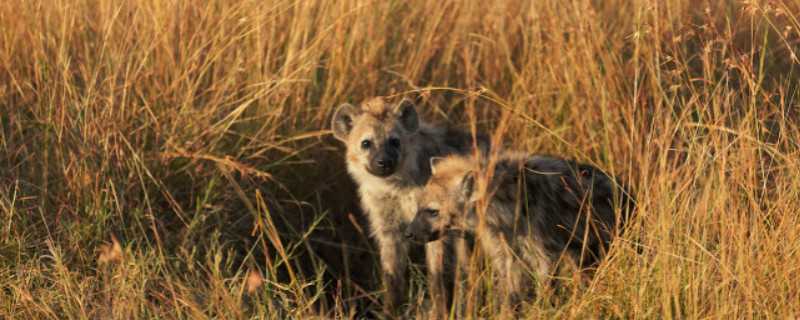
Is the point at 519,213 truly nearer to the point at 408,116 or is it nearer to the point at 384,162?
the point at 384,162

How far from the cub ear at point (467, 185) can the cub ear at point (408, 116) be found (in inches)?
39.3

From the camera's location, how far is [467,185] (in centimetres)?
367

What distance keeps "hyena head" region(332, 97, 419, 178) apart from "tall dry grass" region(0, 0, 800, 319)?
281 mm

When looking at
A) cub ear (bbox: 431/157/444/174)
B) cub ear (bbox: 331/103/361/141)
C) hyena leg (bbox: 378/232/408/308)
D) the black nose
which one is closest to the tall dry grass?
hyena leg (bbox: 378/232/408/308)

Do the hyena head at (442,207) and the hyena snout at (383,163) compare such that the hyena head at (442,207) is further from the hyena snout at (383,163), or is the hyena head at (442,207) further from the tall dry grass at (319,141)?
the hyena snout at (383,163)

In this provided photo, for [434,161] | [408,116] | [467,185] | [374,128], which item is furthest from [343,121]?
[467,185]

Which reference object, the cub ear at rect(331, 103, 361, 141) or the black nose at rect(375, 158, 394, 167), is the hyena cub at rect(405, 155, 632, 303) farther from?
the cub ear at rect(331, 103, 361, 141)

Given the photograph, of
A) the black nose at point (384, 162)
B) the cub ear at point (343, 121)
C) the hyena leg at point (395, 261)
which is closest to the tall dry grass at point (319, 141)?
the hyena leg at point (395, 261)

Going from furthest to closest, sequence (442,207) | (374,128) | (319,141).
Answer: (319,141) < (374,128) < (442,207)

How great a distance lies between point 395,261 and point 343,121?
0.86 metres

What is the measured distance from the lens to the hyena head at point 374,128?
454 cm

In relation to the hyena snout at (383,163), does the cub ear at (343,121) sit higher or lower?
higher

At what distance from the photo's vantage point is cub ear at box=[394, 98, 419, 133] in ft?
15.1

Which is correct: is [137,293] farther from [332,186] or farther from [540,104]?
[540,104]
